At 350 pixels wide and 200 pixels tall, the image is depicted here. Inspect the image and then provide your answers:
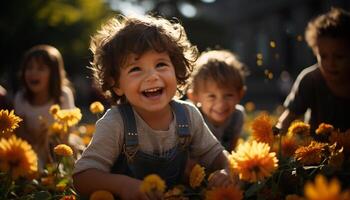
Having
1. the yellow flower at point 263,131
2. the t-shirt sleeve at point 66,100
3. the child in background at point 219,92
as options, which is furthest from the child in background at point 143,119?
the t-shirt sleeve at point 66,100

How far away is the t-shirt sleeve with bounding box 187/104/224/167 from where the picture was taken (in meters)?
2.52

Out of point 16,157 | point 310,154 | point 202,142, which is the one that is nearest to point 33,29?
point 202,142

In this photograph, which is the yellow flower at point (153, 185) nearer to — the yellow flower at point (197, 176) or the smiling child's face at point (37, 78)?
the yellow flower at point (197, 176)

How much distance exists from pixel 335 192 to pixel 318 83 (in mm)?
2965

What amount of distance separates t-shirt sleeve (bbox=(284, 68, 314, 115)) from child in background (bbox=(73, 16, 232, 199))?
1.51m

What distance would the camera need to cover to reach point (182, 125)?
244 cm

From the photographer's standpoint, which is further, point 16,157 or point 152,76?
point 152,76

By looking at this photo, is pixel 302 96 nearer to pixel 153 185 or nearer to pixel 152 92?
pixel 152 92

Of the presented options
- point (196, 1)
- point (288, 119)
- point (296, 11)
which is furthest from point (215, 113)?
point (196, 1)

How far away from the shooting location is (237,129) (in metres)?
3.91

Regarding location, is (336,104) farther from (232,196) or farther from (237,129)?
(232,196)

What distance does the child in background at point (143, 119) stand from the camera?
2.18m

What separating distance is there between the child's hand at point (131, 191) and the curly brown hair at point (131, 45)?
601 millimetres

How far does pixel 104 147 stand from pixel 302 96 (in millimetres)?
2122
